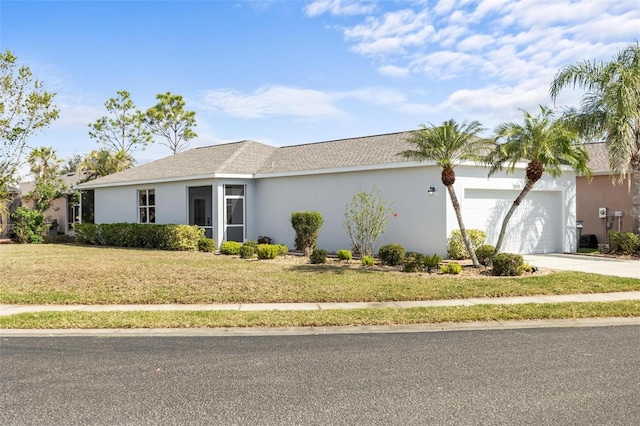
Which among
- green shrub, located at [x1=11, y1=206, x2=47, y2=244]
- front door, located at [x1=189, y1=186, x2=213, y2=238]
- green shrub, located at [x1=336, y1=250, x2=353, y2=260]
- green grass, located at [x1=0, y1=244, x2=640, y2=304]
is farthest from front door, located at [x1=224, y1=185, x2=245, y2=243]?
green shrub, located at [x1=11, y1=206, x2=47, y2=244]

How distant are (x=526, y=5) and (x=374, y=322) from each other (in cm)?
1004

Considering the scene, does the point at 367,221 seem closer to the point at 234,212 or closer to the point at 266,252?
the point at 266,252

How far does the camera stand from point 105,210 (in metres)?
25.8

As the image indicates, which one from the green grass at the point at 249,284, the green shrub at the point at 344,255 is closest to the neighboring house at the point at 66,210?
the green grass at the point at 249,284

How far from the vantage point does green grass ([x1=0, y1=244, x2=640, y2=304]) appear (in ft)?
34.0

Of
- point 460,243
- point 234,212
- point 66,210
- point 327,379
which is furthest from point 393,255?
point 66,210

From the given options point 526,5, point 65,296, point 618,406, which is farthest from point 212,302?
point 526,5

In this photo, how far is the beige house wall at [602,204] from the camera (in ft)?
71.9

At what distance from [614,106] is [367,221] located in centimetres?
949

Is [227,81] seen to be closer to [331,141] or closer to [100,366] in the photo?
[331,141]

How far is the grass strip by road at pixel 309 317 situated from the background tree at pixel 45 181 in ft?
68.5

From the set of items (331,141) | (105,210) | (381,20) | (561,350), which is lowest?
(561,350)

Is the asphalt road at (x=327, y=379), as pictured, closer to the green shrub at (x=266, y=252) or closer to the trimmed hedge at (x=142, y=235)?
the green shrub at (x=266, y=252)

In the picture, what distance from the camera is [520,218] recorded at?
58.7 ft
